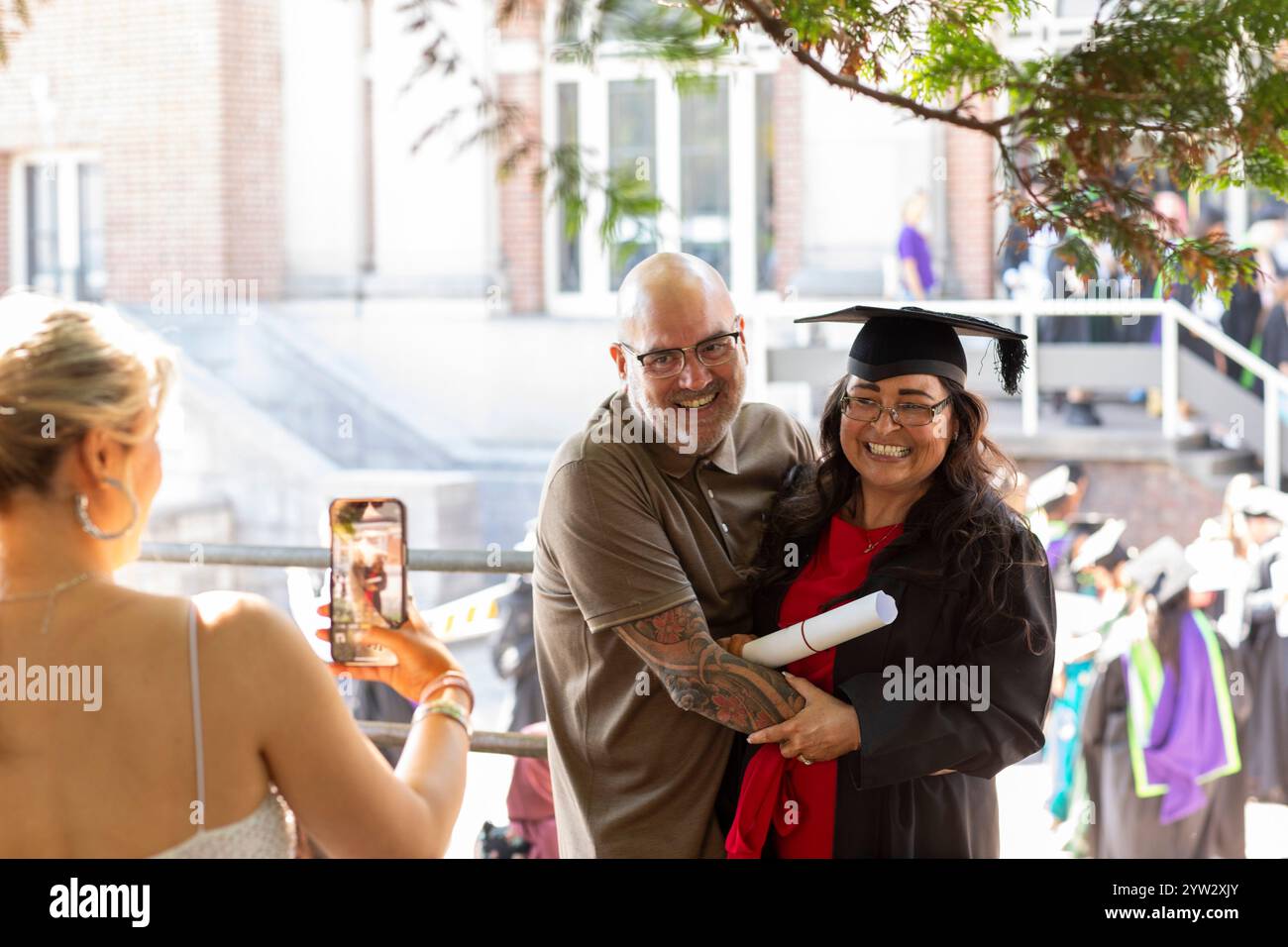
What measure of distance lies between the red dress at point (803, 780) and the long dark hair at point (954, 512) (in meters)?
0.06

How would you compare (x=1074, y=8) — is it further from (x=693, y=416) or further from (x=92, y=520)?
(x=92, y=520)

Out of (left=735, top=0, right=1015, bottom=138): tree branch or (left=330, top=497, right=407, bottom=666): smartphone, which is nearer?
(left=330, top=497, right=407, bottom=666): smartphone

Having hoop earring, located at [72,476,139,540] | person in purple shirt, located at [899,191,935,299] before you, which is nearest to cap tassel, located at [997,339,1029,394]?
hoop earring, located at [72,476,139,540]

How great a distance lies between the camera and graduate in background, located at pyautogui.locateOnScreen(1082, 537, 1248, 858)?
23.2ft

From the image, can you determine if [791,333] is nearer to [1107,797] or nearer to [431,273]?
[431,273]

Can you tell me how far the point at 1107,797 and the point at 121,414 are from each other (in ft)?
20.4

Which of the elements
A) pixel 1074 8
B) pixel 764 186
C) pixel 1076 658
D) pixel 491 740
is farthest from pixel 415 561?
pixel 764 186

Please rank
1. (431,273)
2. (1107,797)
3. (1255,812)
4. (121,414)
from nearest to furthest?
(121,414), (1107,797), (1255,812), (431,273)

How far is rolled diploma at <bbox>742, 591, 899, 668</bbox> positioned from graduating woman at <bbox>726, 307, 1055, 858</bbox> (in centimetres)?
6

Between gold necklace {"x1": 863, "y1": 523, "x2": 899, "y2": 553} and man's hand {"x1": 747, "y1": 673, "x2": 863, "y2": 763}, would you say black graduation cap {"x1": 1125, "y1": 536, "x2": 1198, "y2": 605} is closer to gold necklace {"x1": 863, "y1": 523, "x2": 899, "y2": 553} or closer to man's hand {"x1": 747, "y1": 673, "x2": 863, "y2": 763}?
gold necklace {"x1": 863, "y1": 523, "x2": 899, "y2": 553}

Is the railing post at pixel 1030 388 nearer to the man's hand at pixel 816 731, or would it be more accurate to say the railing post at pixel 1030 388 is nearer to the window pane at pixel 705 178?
the window pane at pixel 705 178

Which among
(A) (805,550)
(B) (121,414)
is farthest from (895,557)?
(B) (121,414)

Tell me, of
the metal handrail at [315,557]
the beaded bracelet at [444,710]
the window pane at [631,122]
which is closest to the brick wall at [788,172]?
the window pane at [631,122]
